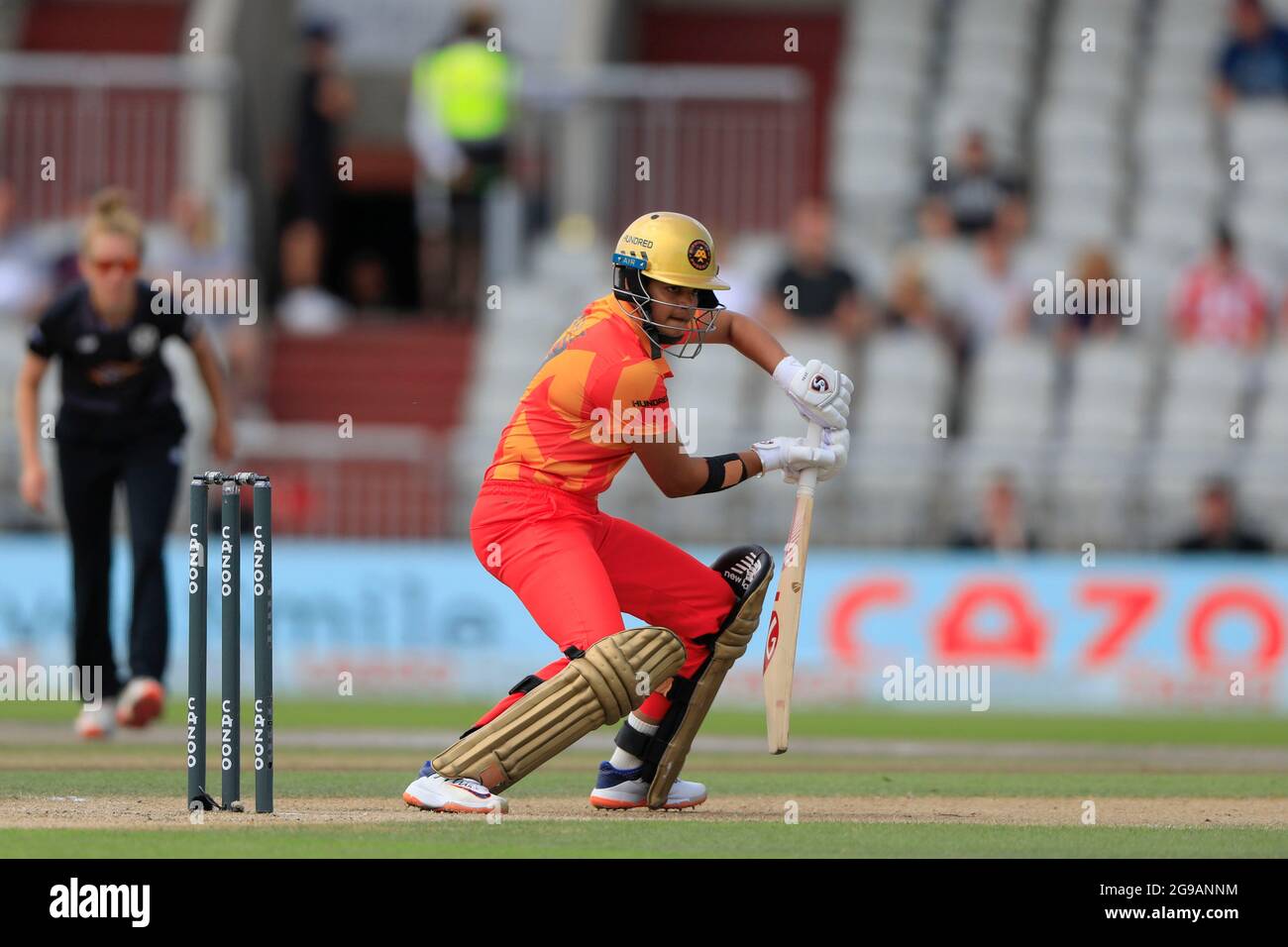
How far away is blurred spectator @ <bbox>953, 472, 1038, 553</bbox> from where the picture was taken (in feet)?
56.5

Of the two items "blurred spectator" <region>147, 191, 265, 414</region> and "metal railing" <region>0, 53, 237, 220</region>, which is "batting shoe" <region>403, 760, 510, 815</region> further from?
"metal railing" <region>0, 53, 237, 220</region>

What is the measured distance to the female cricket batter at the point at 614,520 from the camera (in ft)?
28.3

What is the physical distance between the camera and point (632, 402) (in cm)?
877

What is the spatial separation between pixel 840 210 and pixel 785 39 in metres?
3.76

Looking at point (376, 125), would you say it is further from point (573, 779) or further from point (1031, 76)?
point (573, 779)

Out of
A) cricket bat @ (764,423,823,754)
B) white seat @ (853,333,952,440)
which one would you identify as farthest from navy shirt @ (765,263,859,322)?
cricket bat @ (764,423,823,754)

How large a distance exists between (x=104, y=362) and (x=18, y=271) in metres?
8.79

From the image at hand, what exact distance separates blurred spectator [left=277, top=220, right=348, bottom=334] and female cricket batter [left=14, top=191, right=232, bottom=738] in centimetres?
887

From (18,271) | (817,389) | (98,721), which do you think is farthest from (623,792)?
(18,271)

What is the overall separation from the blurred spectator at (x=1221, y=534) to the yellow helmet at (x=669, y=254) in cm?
864

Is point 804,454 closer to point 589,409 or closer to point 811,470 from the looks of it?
point 811,470
